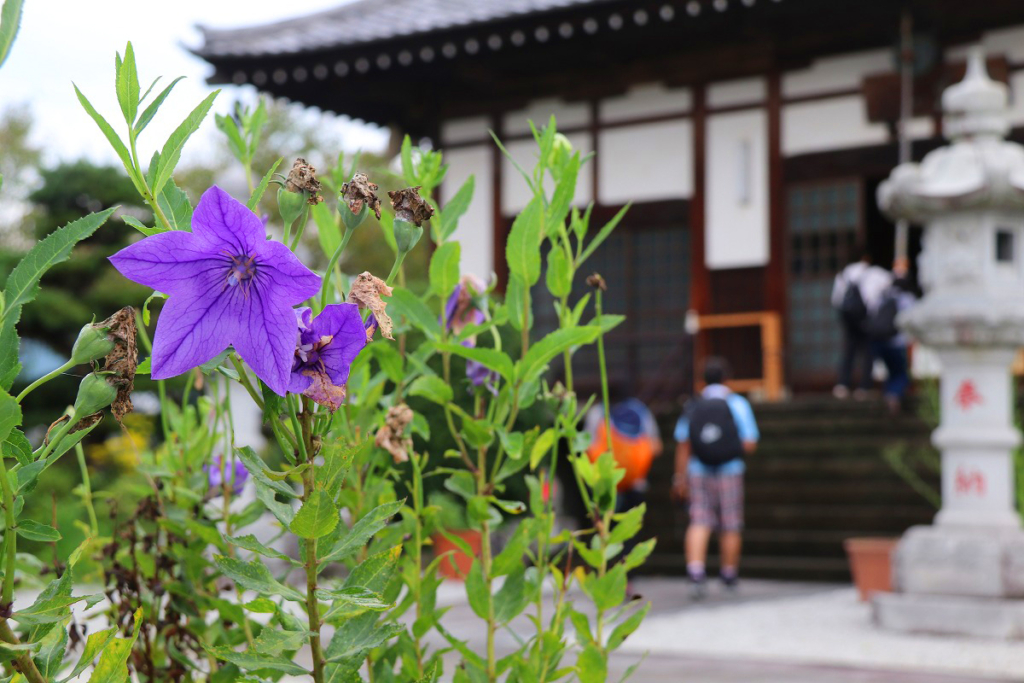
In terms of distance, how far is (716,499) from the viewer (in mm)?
7941

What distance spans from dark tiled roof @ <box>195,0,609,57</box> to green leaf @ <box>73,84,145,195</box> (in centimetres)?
1087

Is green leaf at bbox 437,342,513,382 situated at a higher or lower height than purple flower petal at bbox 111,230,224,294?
lower

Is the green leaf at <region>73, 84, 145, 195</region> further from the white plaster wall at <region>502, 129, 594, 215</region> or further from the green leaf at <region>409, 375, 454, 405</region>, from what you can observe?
the white plaster wall at <region>502, 129, 594, 215</region>

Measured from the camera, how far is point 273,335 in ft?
2.92

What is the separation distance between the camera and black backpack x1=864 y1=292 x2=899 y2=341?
10281 mm

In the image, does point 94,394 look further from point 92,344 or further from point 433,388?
point 433,388

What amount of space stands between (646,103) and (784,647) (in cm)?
853

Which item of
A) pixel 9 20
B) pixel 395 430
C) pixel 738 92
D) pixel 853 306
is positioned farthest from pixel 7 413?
pixel 738 92

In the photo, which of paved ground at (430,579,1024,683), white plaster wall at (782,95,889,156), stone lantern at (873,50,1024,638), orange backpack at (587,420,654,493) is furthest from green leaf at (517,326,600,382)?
white plaster wall at (782,95,889,156)

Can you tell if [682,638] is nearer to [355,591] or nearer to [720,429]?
[720,429]

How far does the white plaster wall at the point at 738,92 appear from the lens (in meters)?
12.3

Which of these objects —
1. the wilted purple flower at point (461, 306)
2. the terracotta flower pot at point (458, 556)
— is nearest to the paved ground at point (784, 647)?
the terracotta flower pot at point (458, 556)

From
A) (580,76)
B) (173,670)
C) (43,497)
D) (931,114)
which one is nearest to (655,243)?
(580,76)

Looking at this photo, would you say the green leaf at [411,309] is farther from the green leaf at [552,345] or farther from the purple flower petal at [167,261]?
the purple flower petal at [167,261]
